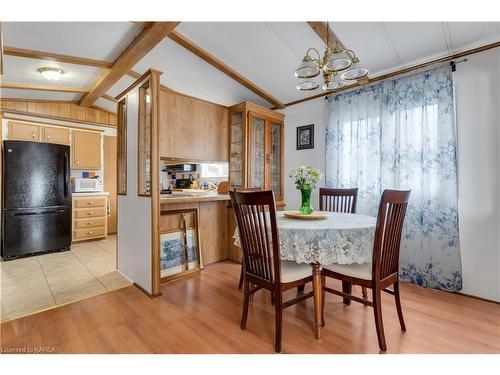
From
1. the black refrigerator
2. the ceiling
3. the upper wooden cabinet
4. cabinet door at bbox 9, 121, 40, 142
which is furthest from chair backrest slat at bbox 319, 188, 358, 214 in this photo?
cabinet door at bbox 9, 121, 40, 142

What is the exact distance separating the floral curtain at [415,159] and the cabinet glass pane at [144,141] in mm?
2277

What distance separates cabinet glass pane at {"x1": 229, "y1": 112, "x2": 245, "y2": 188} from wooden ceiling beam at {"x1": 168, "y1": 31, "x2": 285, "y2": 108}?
0.45 metres

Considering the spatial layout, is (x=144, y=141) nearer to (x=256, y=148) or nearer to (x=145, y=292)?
(x=145, y=292)

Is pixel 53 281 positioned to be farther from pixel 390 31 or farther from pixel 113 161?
pixel 390 31

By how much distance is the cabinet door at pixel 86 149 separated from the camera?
4.65 m

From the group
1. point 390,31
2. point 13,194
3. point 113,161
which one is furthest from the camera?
point 113,161

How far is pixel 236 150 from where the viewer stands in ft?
12.6

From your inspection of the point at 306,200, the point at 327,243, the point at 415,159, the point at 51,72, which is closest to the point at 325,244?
the point at 327,243

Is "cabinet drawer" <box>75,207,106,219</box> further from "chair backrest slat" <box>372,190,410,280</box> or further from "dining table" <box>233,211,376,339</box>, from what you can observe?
"chair backrest slat" <box>372,190,410,280</box>

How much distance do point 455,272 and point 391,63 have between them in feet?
7.11

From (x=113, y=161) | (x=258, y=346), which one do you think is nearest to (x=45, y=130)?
(x=113, y=161)

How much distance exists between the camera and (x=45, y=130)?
432 centimetres

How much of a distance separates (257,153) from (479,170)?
98.7 inches

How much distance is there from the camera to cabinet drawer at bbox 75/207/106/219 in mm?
4435
